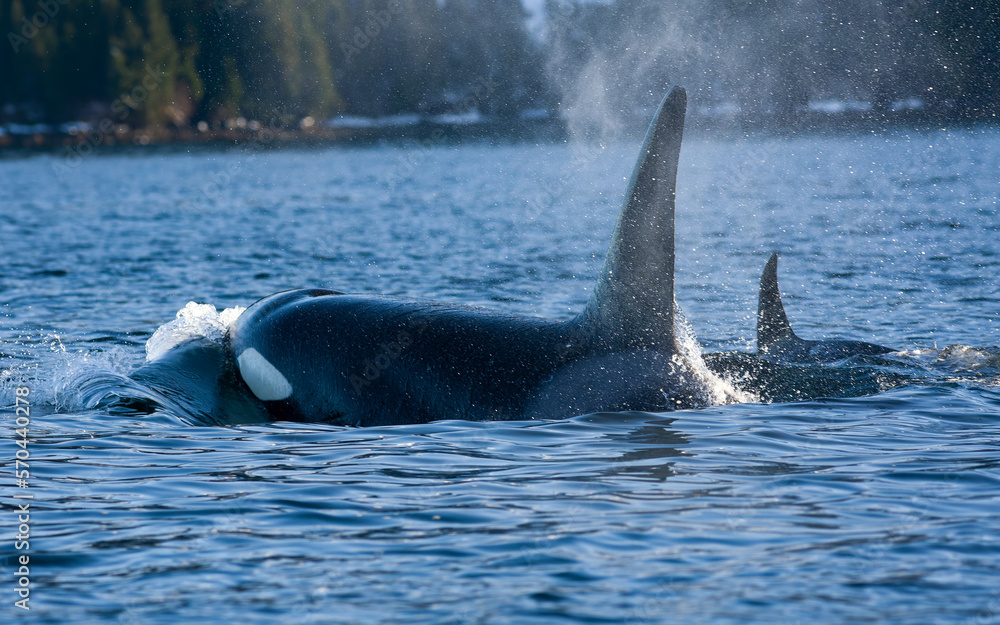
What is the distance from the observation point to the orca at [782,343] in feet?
39.2

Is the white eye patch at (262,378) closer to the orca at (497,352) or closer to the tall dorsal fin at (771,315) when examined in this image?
the orca at (497,352)

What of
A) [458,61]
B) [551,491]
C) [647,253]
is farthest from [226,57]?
[551,491]

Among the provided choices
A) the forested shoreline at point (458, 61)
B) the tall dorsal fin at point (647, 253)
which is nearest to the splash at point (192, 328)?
the tall dorsal fin at point (647, 253)

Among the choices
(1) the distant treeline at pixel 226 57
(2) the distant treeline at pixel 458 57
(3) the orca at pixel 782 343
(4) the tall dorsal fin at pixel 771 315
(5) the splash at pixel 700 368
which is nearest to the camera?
(5) the splash at pixel 700 368

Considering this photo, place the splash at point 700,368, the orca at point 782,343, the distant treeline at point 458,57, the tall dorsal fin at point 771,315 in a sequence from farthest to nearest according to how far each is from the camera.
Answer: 1. the distant treeline at point 458,57
2. the tall dorsal fin at point 771,315
3. the orca at point 782,343
4. the splash at point 700,368

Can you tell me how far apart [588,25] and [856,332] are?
38716 mm

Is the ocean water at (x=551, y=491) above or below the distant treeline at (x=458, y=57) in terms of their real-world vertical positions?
below

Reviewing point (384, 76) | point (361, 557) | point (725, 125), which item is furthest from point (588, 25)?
point (384, 76)

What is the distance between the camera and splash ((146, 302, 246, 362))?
11445 mm

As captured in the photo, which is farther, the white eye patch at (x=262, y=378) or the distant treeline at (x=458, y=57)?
the distant treeline at (x=458, y=57)

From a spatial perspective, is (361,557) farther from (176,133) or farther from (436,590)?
(176,133)

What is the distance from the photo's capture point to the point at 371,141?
401ft

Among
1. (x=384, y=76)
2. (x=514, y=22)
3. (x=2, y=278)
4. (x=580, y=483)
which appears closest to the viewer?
(x=580, y=483)

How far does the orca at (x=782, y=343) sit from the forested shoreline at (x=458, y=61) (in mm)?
42021
